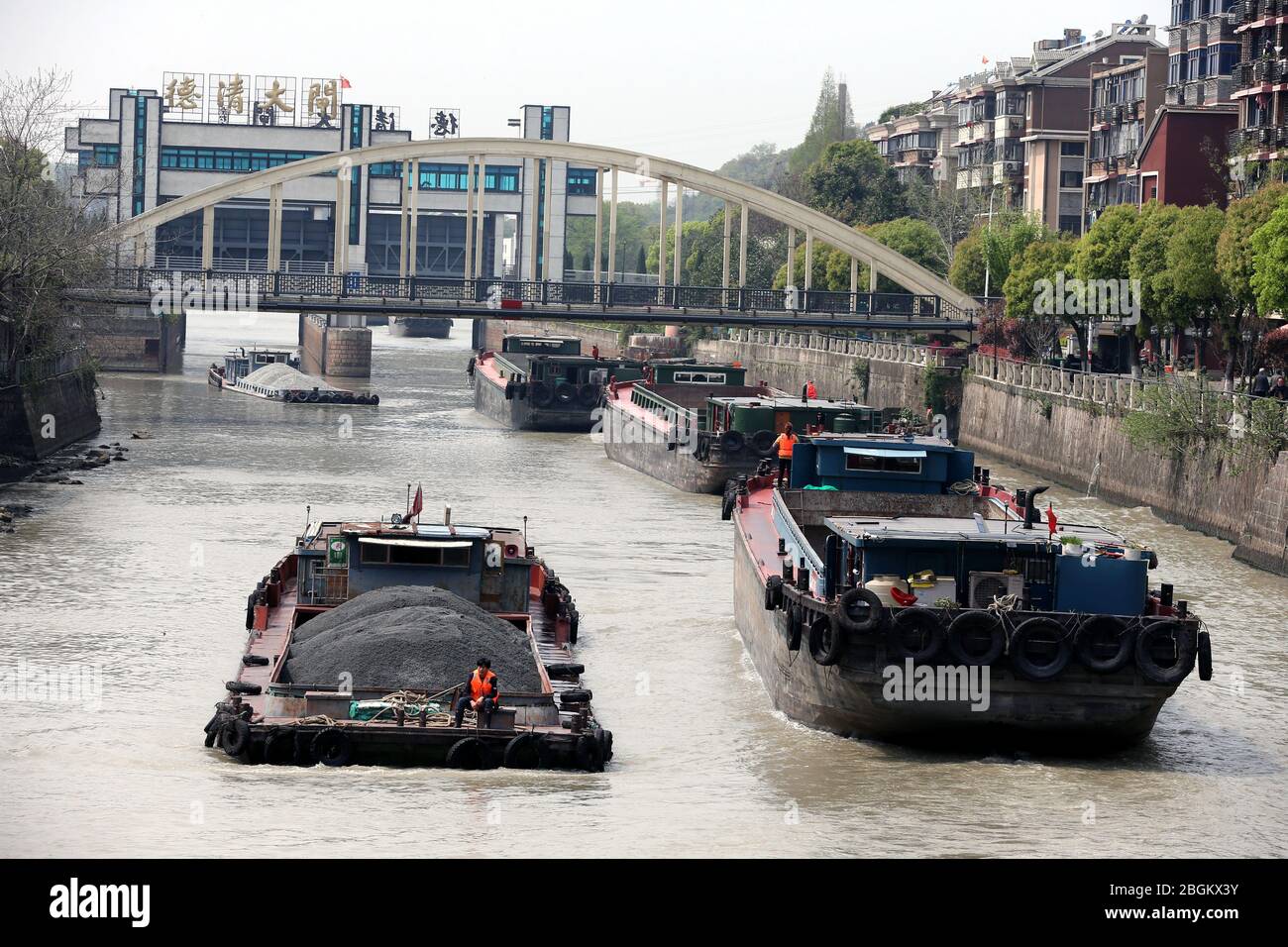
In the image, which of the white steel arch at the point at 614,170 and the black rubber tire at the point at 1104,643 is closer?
the black rubber tire at the point at 1104,643

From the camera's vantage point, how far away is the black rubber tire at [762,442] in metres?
53.4

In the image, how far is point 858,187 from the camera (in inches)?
4692

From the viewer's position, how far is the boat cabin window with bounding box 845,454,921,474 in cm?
3562

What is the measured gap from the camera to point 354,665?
2431cm

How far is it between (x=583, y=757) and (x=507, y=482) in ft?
110

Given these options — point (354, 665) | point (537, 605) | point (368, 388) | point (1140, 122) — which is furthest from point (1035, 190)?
point (354, 665)

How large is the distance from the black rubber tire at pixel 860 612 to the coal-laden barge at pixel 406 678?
322cm

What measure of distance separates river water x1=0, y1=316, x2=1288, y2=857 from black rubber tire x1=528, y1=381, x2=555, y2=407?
952 inches

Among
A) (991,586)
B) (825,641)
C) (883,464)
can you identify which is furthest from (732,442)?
(825,641)

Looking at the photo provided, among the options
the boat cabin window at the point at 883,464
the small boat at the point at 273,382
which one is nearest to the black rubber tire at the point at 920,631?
the boat cabin window at the point at 883,464

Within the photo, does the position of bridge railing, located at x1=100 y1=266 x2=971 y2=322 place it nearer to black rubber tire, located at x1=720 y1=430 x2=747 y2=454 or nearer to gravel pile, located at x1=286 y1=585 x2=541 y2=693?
black rubber tire, located at x1=720 y1=430 x2=747 y2=454

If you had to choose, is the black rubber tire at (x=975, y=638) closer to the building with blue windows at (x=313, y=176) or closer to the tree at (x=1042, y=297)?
the tree at (x=1042, y=297)

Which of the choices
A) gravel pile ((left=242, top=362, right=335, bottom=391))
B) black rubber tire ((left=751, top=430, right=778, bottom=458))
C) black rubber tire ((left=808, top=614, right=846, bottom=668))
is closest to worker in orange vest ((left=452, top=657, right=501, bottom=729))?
black rubber tire ((left=808, top=614, right=846, bottom=668))
